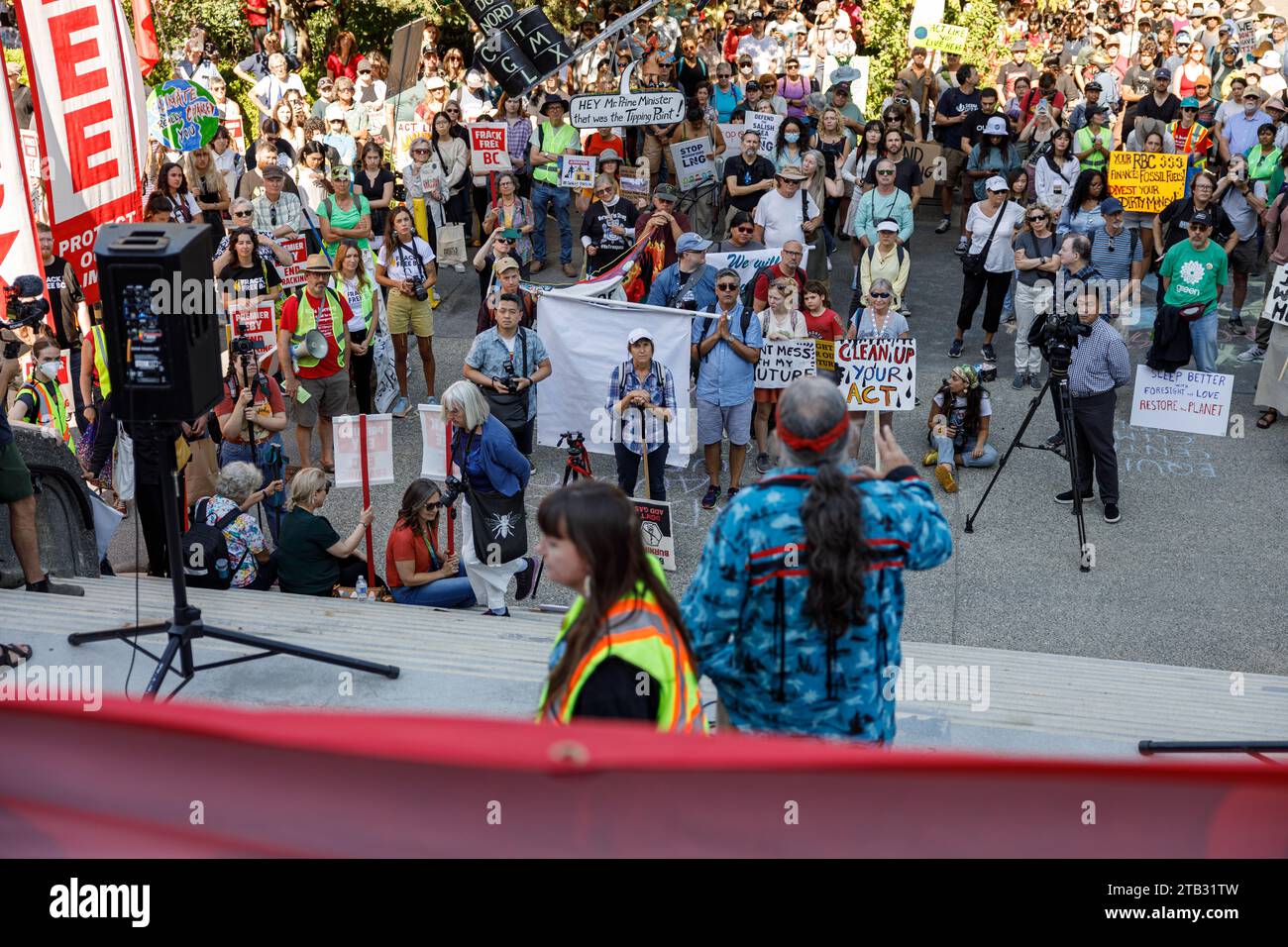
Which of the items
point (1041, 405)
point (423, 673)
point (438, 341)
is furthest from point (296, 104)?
point (423, 673)

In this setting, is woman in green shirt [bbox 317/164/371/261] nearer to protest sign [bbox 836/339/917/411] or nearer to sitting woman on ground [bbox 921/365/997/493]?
protest sign [bbox 836/339/917/411]

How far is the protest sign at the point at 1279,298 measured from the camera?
1073cm

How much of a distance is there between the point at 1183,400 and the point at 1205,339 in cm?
150

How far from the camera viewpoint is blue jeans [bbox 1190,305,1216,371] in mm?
10906

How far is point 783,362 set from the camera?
9977 millimetres

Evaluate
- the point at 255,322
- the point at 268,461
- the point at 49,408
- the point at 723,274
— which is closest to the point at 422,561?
the point at 268,461

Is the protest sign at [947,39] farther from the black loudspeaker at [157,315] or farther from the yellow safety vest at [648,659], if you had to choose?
the yellow safety vest at [648,659]

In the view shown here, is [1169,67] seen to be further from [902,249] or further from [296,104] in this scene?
[296,104]

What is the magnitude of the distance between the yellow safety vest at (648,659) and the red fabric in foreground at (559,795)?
0.60m

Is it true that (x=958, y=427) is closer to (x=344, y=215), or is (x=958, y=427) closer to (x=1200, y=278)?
(x=1200, y=278)

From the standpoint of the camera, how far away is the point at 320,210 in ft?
40.9

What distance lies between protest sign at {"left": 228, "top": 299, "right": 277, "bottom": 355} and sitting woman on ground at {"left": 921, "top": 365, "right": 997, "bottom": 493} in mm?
5180

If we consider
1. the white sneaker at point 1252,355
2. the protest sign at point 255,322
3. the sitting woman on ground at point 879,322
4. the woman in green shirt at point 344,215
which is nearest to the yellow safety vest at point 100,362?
the protest sign at point 255,322

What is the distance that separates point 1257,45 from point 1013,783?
16.5m
